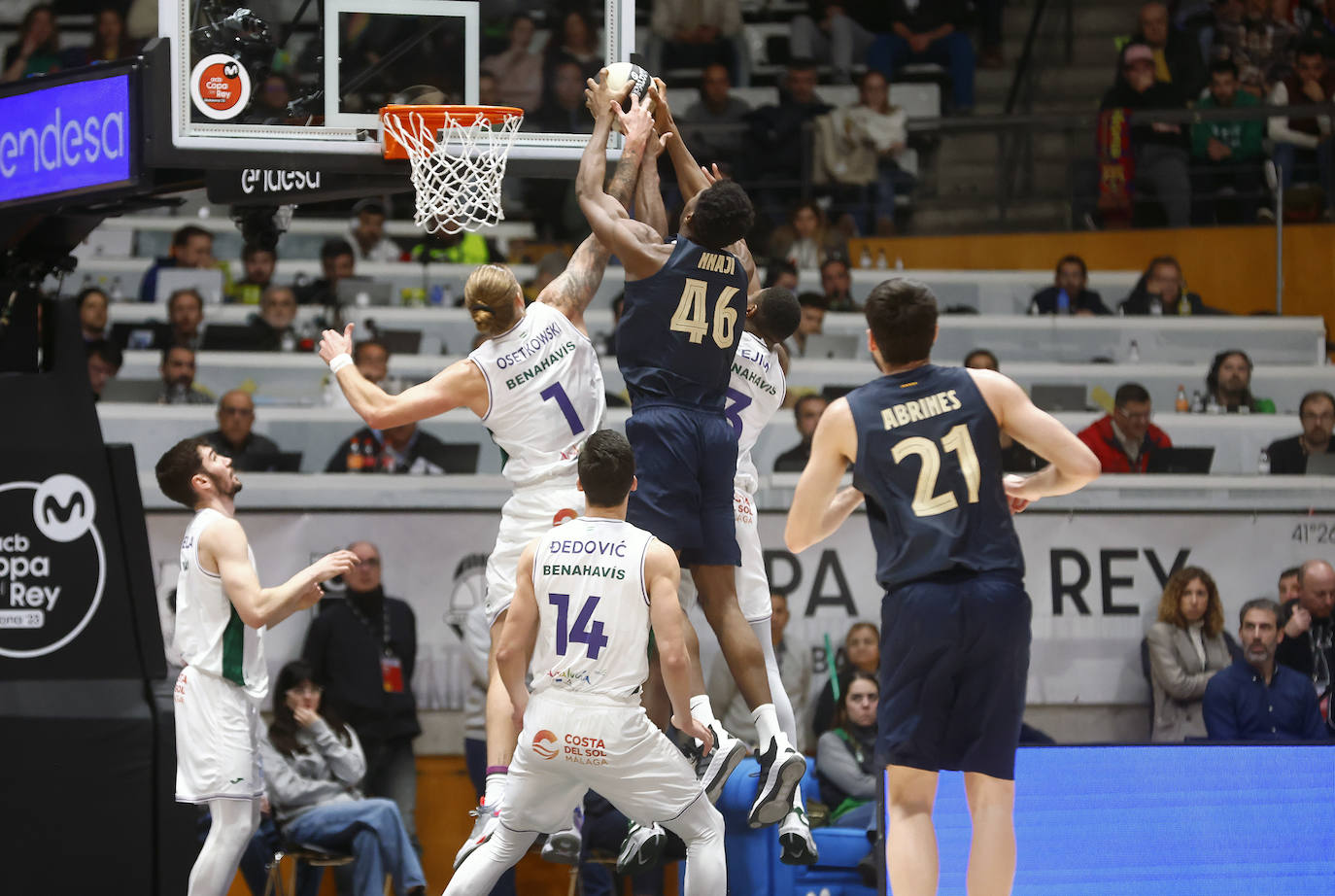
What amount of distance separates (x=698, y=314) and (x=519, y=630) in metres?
1.60

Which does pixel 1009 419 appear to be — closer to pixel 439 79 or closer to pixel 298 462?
pixel 439 79

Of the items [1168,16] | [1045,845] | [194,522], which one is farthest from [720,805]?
[1168,16]

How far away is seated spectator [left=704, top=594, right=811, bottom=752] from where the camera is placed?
991cm

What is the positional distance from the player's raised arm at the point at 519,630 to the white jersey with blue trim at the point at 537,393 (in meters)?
1.18

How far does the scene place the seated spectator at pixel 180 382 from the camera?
12102 millimetres

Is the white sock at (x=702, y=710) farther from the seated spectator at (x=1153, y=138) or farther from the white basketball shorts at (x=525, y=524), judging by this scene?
the seated spectator at (x=1153, y=138)

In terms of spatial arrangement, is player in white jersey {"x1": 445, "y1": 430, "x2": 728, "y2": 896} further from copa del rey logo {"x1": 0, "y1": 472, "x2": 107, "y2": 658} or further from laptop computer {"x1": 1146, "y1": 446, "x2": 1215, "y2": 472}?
laptop computer {"x1": 1146, "y1": 446, "x2": 1215, "y2": 472}

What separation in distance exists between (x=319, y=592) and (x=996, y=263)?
9165 millimetres

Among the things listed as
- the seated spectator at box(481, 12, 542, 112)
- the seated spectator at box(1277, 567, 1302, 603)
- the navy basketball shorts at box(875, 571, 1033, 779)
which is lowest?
the seated spectator at box(1277, 567, 1302, 603)

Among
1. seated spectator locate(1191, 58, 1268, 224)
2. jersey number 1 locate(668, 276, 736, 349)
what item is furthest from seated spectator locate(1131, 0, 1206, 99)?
jersey number 1 locate(668, 276, 736, 349)

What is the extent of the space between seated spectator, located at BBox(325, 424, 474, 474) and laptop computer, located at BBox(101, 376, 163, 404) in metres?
1.79

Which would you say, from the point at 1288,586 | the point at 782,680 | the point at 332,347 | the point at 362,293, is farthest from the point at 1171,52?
the point at 332,347

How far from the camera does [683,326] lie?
6.94 metres

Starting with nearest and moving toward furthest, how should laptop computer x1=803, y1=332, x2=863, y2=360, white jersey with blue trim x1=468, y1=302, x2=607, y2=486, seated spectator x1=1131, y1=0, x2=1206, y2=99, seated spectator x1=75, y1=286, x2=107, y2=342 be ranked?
white jersey with blue trim x1=468, y1=302, x2=607, y2=486 → seated spectator x1=75, y1=286, x2=107, y2=342 → laptop computer x1=803, y1=332, x2=863, y2=360 → seated spectator x1=1131, y1=0, x2=1206, y2=99
